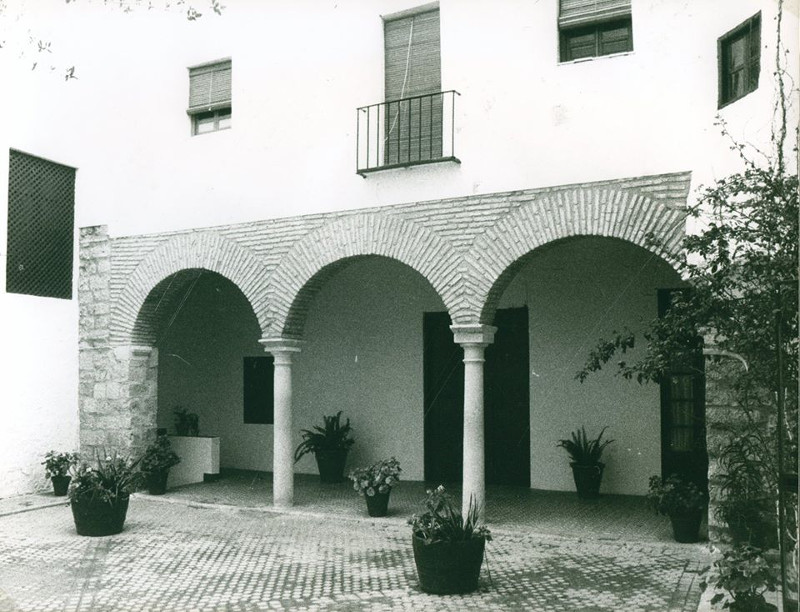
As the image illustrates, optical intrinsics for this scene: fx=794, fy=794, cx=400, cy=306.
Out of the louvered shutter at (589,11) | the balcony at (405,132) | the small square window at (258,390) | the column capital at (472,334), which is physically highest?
the louvered shutter at (589,11)

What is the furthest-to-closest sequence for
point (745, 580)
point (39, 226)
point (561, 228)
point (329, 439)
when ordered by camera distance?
1. point (329, 439)
2. point (39, 226)
3. point (561, 228)
4. point (745, 580)

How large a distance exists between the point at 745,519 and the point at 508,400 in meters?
4.73

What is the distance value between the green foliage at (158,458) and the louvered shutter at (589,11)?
728cm

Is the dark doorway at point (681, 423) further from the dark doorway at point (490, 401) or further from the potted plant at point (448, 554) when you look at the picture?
the potted plant at point (448, 554)

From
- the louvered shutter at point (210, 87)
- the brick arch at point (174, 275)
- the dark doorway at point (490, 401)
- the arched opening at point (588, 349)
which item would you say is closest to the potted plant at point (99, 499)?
the brick arch at point (174, 275)

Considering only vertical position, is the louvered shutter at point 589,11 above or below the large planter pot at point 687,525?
above

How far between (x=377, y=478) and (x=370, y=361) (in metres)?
3.14

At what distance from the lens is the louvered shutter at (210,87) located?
10.2 meters

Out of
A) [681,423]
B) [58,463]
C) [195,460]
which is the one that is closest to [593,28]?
[681,423]

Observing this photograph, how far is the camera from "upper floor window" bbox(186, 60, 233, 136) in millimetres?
10227

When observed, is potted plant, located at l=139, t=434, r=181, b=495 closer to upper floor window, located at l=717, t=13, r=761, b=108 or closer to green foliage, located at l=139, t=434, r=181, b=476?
green foliage, located at l=139, t=434, r=181, b=476

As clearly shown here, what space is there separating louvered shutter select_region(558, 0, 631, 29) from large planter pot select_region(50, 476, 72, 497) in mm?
8317

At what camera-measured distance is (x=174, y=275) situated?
10398 millimetres

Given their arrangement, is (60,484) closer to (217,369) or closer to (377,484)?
(217,369)
